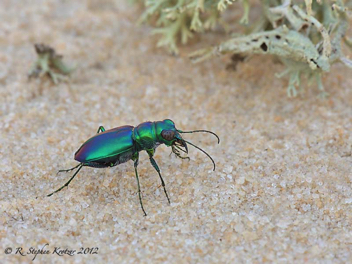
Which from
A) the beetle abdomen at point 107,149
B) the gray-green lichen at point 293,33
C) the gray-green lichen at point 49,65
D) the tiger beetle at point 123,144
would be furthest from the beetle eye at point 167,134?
the gray-green lichen at point 49,65

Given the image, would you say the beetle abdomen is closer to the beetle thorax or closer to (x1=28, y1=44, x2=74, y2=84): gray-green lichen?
the beetle thorax

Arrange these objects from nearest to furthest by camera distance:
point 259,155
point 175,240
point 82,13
→ point 175,240
point 259,155
point 82,13

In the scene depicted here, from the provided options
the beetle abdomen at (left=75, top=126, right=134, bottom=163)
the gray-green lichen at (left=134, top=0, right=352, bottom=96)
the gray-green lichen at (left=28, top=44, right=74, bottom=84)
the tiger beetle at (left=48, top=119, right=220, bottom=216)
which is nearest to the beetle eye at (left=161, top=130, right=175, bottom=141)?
the tiger beetle at (left=48, top=119, right=220, bottom=216)

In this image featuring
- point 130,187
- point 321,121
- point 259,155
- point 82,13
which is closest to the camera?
point 130,187

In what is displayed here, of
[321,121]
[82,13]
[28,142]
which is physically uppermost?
[82,13]

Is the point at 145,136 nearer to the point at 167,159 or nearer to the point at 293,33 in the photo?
the point at 167,159

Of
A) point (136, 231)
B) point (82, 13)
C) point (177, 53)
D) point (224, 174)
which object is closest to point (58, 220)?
point (136, 231)

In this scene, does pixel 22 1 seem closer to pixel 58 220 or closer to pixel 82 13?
pixel 82 13
